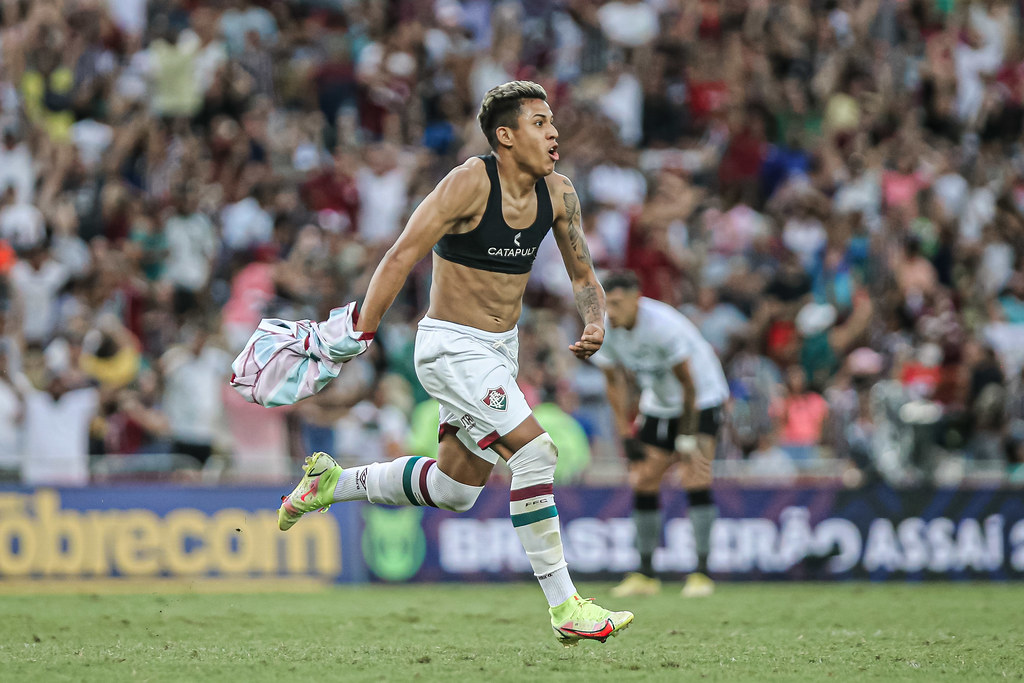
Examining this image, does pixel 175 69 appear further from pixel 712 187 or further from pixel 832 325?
pixel 832 325

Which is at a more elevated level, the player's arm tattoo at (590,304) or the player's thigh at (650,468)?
the player's arm tattoo at (590,304)

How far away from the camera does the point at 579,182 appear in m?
17.4

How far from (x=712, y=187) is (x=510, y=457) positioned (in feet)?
38.8

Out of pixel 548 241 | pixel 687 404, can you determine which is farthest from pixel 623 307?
pixel 548 241

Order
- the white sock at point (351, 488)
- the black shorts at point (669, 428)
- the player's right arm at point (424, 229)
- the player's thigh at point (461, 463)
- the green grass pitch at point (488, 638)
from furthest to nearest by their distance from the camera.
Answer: the black shorts at point (669, 428) < the white sock at point (351, 488) < the player's thigh at point (461, 463) < the player's right arm at point (424, 229) < the green grass pitch at point (488, 638)

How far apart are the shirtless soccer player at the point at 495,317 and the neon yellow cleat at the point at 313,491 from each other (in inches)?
12.5

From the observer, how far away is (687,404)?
11.5 meters

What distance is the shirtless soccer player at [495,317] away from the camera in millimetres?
7184

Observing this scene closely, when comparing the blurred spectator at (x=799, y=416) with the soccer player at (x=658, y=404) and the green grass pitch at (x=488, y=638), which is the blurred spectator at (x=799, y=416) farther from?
the soccer player at (x=658, y=404)

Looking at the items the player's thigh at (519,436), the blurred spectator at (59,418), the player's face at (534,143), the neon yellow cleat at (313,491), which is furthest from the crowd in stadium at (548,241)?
the player's face at (534,143)

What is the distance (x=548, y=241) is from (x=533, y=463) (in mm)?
10080

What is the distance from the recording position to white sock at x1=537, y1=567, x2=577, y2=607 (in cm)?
721

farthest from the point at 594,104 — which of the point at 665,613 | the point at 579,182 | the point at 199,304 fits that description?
the point at 665,613

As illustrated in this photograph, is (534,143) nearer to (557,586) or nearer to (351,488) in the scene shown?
(351,488)
